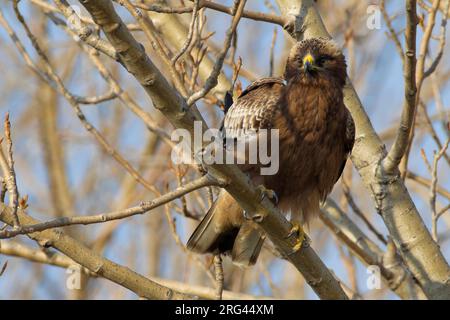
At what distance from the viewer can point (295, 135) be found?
536 cm

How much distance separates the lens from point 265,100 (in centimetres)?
554

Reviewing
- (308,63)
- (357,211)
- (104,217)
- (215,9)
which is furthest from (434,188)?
(104,217)

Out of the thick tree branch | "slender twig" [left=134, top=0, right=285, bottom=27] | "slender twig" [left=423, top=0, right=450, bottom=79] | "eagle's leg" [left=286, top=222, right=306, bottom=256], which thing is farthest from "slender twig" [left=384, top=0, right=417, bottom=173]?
the thick tree branch

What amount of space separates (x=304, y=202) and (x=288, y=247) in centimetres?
88

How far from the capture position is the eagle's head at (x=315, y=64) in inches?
221

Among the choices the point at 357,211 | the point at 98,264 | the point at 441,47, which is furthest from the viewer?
the point at 357,211

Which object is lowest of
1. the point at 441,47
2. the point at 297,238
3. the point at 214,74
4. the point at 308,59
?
the point at 297,238

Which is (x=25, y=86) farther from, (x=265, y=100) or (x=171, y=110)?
(x=171, y=110)

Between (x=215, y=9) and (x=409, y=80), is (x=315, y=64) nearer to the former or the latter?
(x=215, y=9)

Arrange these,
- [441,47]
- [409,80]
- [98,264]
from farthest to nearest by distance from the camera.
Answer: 1. [441,47]
2. [98,264]
3. [409,80]

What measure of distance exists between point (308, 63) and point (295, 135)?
1.93ft

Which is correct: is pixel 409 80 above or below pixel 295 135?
below

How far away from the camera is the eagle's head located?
5.62 metres

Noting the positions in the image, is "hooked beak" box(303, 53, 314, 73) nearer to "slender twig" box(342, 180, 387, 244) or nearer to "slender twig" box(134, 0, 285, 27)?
"slender twig" box(134, 0, 285, 27)
